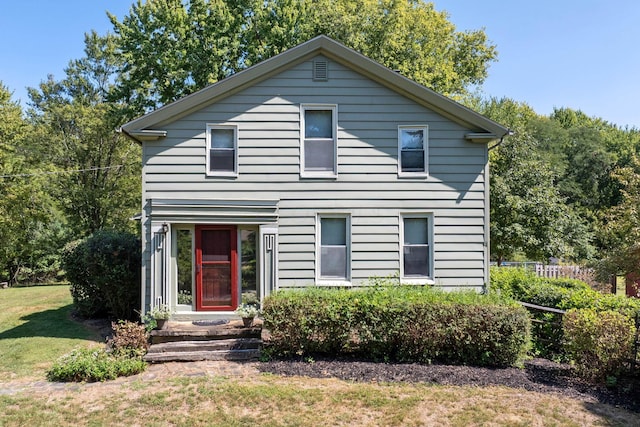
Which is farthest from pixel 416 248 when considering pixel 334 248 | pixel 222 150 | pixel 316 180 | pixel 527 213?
pixel 527 213

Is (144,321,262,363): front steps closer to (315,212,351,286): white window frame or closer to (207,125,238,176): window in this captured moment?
(315,212,351,286): white window frame

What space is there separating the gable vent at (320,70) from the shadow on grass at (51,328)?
27.3 feet

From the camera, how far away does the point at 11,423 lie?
223 inches

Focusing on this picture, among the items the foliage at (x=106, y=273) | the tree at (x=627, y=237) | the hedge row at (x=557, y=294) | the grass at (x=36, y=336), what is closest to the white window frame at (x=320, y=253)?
the hedge row at (x=557, y=294)

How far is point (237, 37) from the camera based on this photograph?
22.6m

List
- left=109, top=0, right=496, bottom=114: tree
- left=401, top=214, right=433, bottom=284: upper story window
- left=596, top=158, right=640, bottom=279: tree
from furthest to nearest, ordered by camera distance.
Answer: left=109, top=0, right=496, bottom=114: tree, left=596, top=158, right=640, bottom=279: tree, left=401, top=214, right=433, bottom=284: upper story window

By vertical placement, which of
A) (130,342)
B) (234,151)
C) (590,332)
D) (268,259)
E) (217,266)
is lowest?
(130,342)

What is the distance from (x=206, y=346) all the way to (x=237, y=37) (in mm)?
18715

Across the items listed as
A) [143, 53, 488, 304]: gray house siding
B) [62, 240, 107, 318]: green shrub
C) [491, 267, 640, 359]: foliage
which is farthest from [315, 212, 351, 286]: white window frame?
[62, 240, 107, 318]: green shrub

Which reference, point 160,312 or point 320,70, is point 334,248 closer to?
point 160,312

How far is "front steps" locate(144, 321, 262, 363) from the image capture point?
8258mm

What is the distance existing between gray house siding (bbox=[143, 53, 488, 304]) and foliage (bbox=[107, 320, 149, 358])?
3.32 meters

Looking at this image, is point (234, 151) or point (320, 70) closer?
point (234, 151)

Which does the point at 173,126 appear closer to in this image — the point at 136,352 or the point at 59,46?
the point at 136,352
